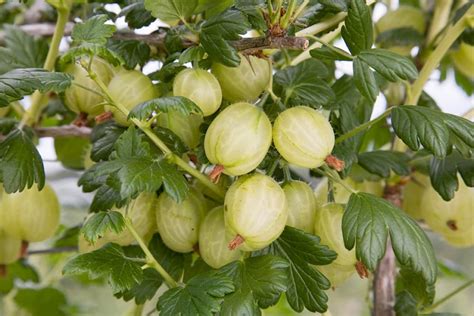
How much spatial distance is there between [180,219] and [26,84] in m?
0.19

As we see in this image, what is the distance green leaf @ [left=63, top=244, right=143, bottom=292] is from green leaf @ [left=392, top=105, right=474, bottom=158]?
10.9 inches

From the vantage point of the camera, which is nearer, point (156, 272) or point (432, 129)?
point (432, 129)

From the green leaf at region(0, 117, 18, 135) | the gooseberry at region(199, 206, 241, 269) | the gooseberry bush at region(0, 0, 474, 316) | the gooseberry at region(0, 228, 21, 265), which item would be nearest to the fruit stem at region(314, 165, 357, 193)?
the gooseberry bush at region(0, 0, 474, 316)

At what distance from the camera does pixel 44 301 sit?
1281 mm

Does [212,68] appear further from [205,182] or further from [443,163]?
[443,163]

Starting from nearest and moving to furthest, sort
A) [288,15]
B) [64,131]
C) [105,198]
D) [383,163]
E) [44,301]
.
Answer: [288,15] → [105,198] → [383,163] → [64,131] → [44,301]

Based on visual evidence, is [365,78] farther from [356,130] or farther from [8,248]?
[8,248]

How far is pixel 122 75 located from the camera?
0.76 m

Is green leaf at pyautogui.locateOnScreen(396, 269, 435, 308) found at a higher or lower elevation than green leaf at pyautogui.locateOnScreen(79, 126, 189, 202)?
lower

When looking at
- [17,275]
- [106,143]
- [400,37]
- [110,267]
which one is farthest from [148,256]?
[17,275]

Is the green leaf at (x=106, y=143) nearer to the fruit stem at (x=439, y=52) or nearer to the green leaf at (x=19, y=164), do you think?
the green leaf at (x=19, y=164)

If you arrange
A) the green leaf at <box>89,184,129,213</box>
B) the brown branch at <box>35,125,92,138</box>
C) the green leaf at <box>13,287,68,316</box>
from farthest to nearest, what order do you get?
the green leaf at <box>13,287,68,316</box>, the brown branch at <box>35,125,92,138</box>, the green leaf at <box>89,184,129,213</box>

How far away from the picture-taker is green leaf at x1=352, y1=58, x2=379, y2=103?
2.20ft

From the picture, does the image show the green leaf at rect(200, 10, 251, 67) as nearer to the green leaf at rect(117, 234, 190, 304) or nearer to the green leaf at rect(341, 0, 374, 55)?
the green leaf at rect(341, 0, 374, 55)
